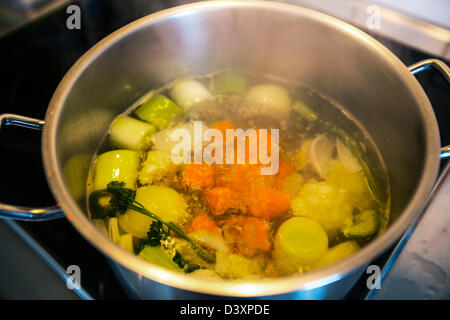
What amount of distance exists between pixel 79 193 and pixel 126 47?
0.50 metres

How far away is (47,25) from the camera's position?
4.69 ft

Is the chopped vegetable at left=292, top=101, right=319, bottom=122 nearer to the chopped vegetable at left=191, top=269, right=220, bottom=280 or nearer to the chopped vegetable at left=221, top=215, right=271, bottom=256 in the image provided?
the chopped vegetable at left=221, top=215, right=271, bottom=256

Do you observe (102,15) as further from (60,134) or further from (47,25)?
(60,134)

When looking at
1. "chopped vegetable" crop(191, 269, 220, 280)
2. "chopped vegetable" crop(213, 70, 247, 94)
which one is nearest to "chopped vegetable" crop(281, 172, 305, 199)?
"chopped vegetable" crop(191, 269, 220, 280)

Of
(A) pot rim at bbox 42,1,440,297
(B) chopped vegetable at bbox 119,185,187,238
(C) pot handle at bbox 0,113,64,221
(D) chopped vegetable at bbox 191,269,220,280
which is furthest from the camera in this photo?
(B) chopped vegetable at bbox 119,185,187,238

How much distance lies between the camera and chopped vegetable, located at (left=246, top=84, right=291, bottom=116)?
1384 millimetres

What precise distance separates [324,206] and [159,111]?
0.68 m

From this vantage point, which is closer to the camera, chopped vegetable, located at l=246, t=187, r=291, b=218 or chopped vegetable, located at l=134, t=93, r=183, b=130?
chopped vegetable, located at l=246, t=187, r=291, b=218

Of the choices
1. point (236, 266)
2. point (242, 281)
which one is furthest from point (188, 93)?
point (242, 281)

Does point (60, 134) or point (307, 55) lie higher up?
point (307, 55)

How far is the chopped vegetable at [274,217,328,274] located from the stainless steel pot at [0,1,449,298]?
0.31 ft

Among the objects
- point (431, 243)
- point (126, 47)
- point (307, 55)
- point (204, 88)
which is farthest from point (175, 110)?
point (431, 243)

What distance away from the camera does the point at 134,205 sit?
102cm
